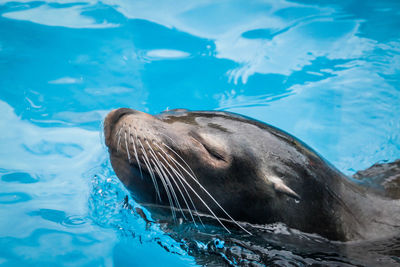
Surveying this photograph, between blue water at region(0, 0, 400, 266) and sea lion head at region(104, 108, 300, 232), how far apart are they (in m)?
0.44

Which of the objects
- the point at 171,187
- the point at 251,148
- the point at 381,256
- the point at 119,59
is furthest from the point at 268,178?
the point at 119,59

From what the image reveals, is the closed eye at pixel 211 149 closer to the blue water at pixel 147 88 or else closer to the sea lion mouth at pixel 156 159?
the sea lion mouth at pixel 156 159

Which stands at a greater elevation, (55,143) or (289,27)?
(289,27)

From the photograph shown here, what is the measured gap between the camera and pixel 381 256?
2539 mm

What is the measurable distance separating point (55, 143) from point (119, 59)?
1.91m

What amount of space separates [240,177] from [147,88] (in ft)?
11.0

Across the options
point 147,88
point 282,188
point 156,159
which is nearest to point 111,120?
point 156,159

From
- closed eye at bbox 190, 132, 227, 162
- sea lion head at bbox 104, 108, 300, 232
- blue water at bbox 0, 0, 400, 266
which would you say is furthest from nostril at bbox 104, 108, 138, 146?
blue water at bbox 0, 0, 400, 266

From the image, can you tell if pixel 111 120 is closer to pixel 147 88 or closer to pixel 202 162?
pixel 202 162

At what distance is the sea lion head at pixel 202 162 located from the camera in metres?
2.66

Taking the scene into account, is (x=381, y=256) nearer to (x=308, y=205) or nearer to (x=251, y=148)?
(x=308, y=205)

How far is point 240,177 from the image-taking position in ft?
8.78

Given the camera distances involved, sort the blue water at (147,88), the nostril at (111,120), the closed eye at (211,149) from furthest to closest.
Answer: the blue water at (147,88) < the nostril at (111,120) < the closed eye at (211,149)

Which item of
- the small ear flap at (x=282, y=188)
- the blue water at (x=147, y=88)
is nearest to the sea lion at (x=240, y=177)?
the small ear flap at (x=282, y=188)
